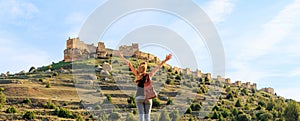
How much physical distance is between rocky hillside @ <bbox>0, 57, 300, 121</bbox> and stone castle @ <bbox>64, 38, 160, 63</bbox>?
73.5ft

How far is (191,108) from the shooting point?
6781 centimetres

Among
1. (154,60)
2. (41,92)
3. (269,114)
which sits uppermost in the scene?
(154,60)

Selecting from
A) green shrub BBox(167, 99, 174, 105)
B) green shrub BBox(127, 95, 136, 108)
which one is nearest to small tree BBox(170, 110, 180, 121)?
green shrub BBox(127, 95, 136, 108)

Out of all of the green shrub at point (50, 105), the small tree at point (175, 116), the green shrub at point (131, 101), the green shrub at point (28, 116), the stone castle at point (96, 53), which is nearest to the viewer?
the green shrub at point (28, 116)

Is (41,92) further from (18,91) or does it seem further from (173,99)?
(173,99)

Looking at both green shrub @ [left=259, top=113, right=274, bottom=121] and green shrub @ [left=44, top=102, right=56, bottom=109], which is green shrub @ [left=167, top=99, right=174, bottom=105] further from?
green shrub @ [left=44, top=102, right=56, bottom=109]

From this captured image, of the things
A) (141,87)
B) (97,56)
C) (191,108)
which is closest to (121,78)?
(191,108)

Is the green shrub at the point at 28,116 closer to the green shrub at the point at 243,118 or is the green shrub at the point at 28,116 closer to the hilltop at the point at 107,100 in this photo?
the hilltop at the point at 107,100

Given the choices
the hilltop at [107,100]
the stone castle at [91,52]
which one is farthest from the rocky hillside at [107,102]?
the stone castle at [91,52]

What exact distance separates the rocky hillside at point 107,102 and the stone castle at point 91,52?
22411 mm

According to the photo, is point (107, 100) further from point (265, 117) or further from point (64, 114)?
point (265, 117)

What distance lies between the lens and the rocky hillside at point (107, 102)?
56.6 meters

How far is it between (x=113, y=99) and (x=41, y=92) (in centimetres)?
1203

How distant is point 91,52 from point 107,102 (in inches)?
2689
